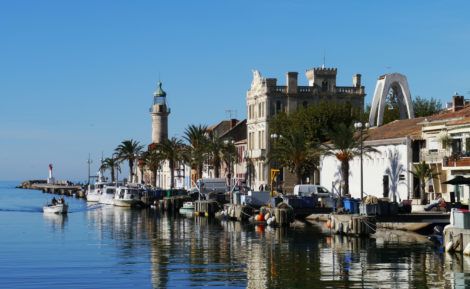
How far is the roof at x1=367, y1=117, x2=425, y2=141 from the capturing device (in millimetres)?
88438

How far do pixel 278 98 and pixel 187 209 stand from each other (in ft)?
82.8

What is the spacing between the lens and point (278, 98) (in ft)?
414

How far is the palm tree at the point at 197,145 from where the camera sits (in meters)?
132

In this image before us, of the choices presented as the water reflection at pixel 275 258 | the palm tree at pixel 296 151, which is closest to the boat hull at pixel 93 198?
the palm tree at pixel 296 151

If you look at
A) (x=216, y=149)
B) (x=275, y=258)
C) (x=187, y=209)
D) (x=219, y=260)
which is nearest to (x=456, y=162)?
(x=275, y=258)

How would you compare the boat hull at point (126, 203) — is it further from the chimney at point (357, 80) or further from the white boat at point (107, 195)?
the chimney at point (357, 80)

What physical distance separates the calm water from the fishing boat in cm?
2720

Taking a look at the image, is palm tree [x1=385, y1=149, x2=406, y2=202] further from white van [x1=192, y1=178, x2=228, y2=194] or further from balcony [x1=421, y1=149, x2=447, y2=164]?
white van [x1=192, y1=178, x2=228, y2=194]

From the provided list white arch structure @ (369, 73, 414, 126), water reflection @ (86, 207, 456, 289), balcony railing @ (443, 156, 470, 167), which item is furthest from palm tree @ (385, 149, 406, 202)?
white arch structure @ (369, 73, 414, 126)

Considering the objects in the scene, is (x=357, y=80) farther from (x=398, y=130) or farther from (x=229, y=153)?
A: (x=398, y=130)

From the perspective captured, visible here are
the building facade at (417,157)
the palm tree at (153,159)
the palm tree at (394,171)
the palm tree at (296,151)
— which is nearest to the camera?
the building facade at (417,157)

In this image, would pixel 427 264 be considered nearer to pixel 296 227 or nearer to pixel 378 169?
pixel 296 227

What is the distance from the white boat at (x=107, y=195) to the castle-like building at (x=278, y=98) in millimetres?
23701

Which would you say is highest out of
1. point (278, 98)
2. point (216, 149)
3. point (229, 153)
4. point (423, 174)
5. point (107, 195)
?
point (278, 98)
